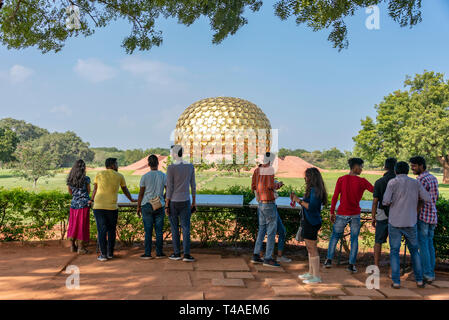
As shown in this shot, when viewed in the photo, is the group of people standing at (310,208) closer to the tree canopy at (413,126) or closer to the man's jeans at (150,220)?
the man's jeans at (150,220)

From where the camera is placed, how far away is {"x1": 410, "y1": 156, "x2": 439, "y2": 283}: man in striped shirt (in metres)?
4.23

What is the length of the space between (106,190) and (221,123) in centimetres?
2255

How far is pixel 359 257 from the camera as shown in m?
Answer: 5.99

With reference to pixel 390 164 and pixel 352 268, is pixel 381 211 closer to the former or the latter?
pixel 390 164

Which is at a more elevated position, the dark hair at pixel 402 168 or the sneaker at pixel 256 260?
the dark hair at pixel 402 168

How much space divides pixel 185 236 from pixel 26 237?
365 centimetres

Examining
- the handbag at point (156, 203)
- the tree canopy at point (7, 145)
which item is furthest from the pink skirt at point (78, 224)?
the tree canopy at point (7, 145)

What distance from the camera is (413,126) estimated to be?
28344 millimetres

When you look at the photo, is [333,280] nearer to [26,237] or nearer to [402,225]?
[402,225]

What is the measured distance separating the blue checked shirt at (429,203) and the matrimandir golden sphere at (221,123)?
75.2 ft

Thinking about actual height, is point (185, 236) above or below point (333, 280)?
above

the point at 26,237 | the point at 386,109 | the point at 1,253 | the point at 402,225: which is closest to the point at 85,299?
the point at 1,253

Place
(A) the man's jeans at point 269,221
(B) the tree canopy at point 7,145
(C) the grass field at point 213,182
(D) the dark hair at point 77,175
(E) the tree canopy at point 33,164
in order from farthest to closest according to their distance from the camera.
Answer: (B) the tree canopy at point 7,145 < (E) the tree canopy at point 33,164 < (C) the grass field at point 213,182 < (D) the dark hair at point 77,175 < (A) the man's jeans at point 269,221

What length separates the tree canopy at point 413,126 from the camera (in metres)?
26.9
